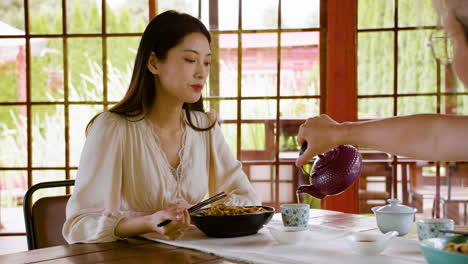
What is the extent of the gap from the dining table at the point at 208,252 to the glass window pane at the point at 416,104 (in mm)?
1949

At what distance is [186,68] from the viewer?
5.64 ft

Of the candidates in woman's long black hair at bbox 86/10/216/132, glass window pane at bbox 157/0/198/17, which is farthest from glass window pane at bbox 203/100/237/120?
woman's long black hair at bbox 86/10/216/132

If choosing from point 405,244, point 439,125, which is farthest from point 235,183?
point 439,125

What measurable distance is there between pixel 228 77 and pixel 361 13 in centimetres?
94

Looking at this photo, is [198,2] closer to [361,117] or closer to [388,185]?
[361,117]

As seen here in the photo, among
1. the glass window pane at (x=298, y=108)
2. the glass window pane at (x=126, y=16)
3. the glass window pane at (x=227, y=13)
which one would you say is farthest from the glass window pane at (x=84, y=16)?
the glass window pane at (x=298, y=108)

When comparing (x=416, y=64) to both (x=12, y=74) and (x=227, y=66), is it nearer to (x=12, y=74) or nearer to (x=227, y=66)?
(x=227, y=66)

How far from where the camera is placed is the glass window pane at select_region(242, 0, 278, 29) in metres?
3.16

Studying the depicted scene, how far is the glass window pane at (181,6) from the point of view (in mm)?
3170

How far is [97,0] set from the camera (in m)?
3.23

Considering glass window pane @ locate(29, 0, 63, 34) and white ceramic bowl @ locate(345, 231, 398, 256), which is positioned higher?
glass window pane @ locate(29, 0, 63, 34)

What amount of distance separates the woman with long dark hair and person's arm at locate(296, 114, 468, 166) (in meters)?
0.69

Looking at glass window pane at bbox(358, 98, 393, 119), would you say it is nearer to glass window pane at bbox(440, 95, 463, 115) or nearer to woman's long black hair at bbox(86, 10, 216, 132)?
glass window pane at bbox(440, 95, 463, 115)

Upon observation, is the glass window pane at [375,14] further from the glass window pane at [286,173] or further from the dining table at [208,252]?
the dining table at [208,252]
